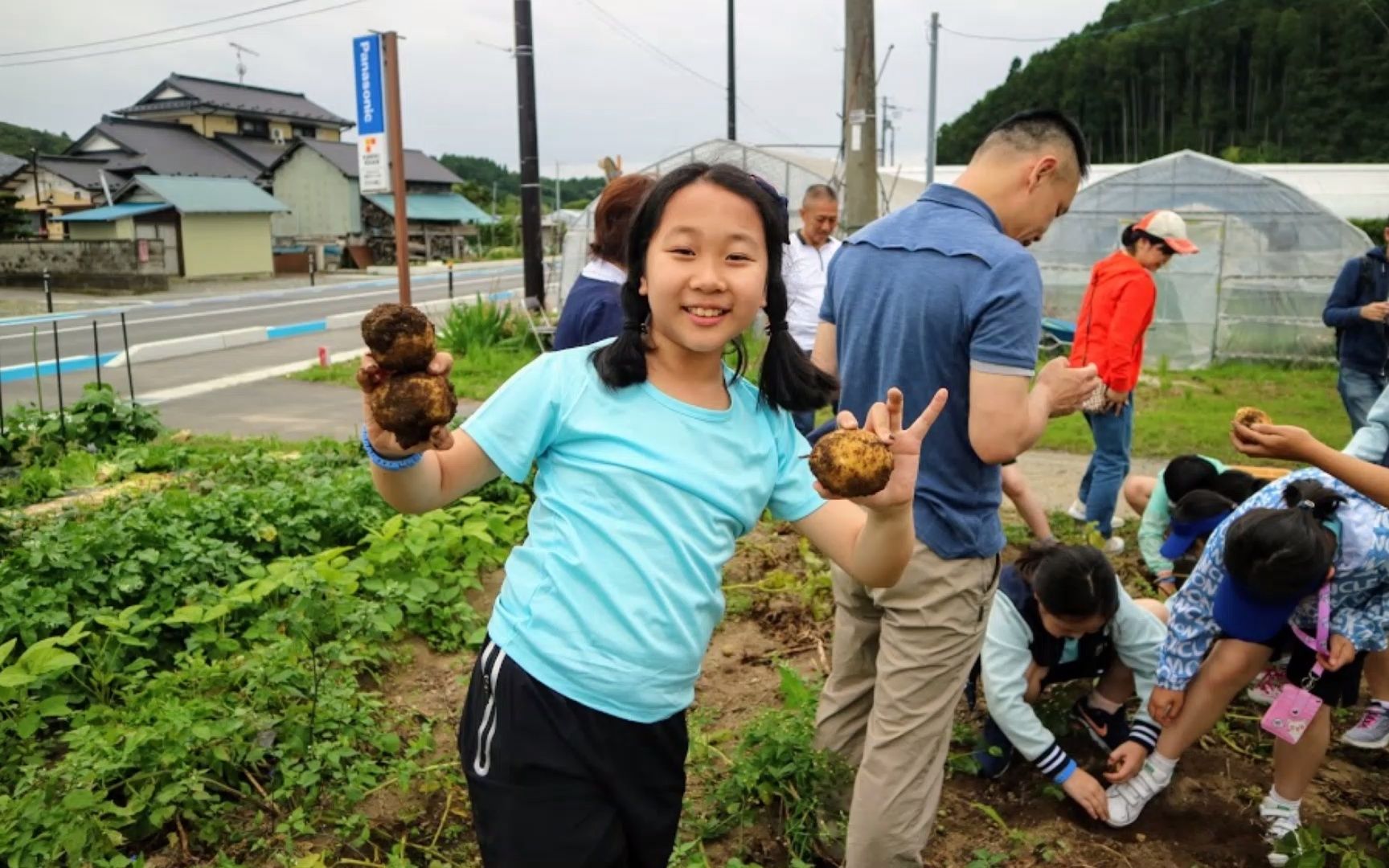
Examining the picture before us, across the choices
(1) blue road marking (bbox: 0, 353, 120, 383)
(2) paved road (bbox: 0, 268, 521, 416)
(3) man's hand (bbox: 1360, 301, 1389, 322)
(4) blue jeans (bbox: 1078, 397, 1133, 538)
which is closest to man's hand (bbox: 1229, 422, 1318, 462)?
(4) blue jeans (bbox: 1078, 397, 1133, 538)

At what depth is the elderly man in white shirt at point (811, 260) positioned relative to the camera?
5.53 meters

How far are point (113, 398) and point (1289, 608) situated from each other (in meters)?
7.77

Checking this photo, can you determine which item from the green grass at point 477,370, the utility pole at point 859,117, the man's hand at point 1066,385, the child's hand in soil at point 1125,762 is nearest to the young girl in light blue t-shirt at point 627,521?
the man's hand at point 1066,385

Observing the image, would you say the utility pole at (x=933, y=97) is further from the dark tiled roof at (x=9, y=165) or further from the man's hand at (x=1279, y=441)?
the dark tiled roof at (x=9, y=165)

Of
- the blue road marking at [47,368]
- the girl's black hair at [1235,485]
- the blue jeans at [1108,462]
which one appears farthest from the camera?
the blue road marking at [47,368]

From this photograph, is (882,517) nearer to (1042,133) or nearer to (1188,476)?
(1042,133)

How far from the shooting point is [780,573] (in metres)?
4.83

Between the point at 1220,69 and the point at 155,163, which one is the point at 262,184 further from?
the point at 1220,69

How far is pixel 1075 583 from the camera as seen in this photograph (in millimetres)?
2984

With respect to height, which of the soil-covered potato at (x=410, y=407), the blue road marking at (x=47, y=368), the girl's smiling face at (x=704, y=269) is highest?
the girl's smiling face at (x=704, y=269)

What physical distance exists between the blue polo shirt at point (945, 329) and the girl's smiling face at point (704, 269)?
27.8 inches

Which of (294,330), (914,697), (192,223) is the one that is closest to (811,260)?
(914,697)

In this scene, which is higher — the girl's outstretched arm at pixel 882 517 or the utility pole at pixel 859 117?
the utility pole at pixel 859 117

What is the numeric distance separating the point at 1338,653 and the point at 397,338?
9.18ft
